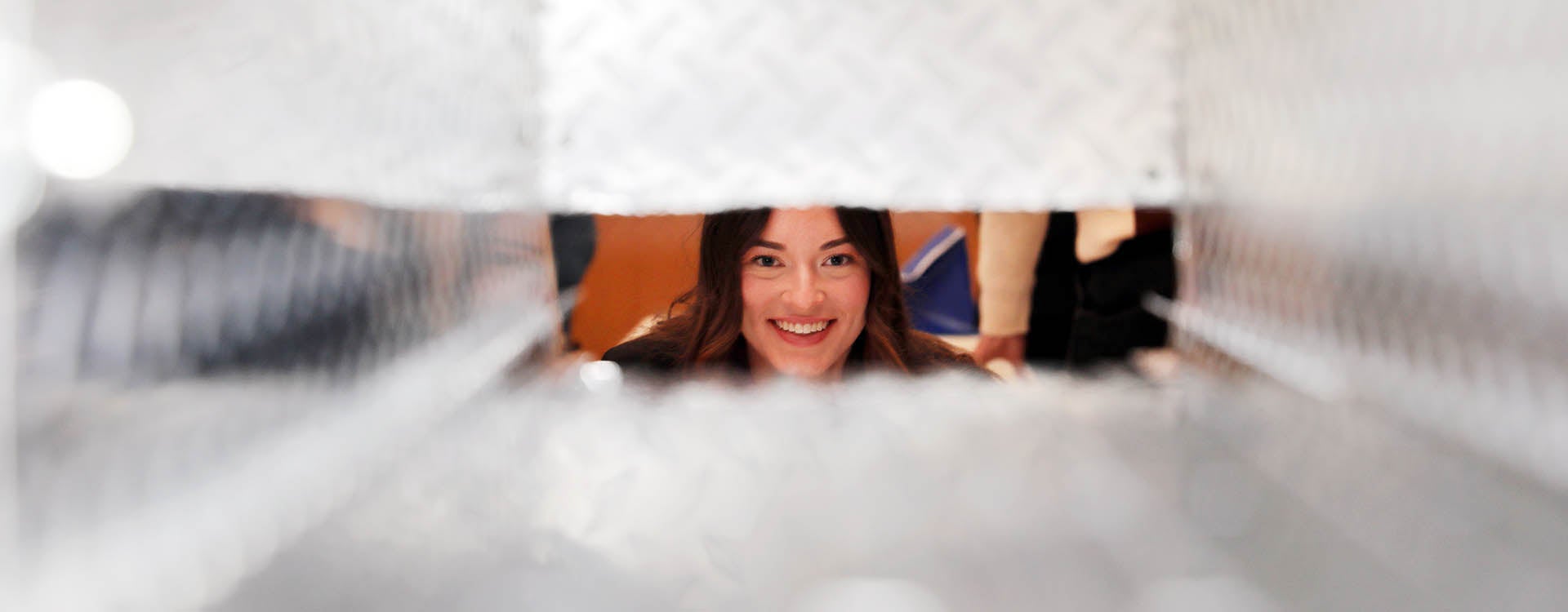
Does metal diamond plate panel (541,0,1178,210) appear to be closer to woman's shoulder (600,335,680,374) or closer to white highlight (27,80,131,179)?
woman's shoulder (600,335,680,374)

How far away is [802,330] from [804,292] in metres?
0.03

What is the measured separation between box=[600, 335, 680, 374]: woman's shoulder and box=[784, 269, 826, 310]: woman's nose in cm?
11

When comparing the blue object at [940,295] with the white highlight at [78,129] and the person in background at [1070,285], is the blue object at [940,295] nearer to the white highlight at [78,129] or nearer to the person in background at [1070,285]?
the person in background at [1070,285]

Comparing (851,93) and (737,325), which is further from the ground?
(851,93)

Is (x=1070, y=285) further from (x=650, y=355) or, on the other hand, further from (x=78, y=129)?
(x=78, y=129)

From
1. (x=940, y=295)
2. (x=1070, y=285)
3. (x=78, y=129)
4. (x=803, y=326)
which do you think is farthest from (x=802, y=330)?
(x=78, y=129)

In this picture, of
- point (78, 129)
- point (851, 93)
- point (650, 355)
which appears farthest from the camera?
point (851, 93)

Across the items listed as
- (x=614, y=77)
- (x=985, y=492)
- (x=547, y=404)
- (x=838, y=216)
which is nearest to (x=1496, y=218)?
(x=985, y=492)

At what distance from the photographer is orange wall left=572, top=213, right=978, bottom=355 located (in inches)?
36.8

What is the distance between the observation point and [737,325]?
36.7 inches

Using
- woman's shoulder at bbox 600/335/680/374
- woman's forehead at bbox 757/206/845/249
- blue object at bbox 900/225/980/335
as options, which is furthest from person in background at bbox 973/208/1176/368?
woman's shoulder at bbox 600/335/680/374

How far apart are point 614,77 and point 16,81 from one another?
0.72 metres

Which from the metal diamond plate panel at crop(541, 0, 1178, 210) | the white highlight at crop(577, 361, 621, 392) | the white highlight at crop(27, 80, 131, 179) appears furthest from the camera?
the metal diamond plate panel at crop(541, 0, 1178, 210)

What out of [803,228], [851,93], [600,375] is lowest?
Result: [600,375]
